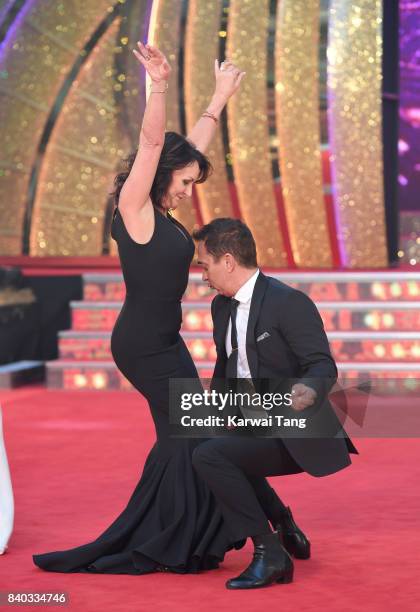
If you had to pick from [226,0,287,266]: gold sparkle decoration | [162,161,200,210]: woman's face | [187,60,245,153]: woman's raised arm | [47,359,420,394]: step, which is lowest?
[47,359,420,394]: step

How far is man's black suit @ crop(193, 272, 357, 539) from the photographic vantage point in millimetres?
3260

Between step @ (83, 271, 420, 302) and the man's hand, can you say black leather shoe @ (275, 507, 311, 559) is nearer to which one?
the man's hand

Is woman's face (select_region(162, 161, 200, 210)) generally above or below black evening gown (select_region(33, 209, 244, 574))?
above

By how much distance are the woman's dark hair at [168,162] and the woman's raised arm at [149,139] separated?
0.31ft

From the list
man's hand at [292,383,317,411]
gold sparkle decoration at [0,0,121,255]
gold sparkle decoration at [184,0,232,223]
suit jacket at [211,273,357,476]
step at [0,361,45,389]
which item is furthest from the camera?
gold sparkle decoration at [0,0,121,255]

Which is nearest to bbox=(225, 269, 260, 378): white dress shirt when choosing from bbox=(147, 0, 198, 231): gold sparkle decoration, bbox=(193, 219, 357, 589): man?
bbox=(193, 219, 357, 589): man

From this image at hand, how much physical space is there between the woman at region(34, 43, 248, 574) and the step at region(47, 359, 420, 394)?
3.63 metres

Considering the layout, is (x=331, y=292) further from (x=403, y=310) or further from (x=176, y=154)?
(x=176, y=154)

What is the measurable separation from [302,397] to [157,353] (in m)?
0.48

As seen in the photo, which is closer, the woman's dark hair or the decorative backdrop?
the woman's dark hair

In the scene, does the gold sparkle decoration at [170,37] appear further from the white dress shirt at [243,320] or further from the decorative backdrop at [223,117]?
the white dress shirt at [243,320]

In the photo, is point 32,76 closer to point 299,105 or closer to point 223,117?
point 223,117

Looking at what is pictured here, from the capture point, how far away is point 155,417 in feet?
11.3

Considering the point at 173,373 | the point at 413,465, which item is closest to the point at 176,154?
the point at 173,373
